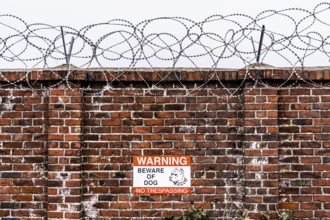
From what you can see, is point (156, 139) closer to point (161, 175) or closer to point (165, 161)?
point (165, 161)

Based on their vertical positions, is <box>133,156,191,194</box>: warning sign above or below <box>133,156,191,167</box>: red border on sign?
below

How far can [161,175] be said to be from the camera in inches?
191

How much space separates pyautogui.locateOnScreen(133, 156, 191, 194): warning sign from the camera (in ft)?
15.8

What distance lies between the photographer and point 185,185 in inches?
190

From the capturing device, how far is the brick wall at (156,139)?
15.6ft

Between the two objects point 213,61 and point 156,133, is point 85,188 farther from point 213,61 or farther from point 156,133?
point 213,61

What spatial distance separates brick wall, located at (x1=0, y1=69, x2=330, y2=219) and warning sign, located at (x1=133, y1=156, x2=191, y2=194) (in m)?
0.07

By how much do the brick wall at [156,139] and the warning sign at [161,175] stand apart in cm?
7

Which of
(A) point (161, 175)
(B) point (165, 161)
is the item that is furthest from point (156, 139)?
(A) point (161, 175)

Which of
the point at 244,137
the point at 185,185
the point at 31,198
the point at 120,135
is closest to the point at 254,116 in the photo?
the point at 244,137

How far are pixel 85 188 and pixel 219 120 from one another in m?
1.58

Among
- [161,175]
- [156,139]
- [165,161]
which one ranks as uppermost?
[156,139]

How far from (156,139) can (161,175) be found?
38 centimetres

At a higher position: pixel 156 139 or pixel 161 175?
pixel 156 139
